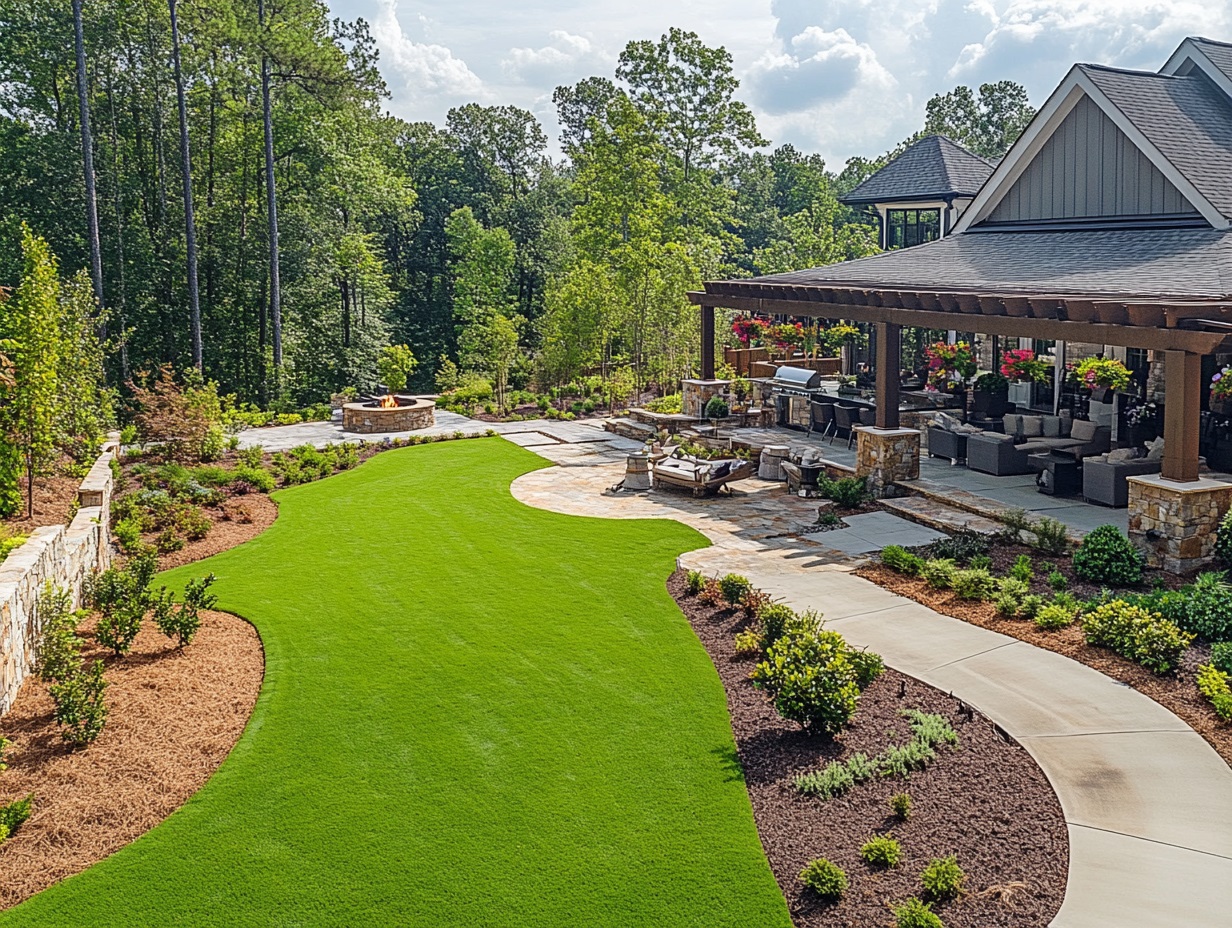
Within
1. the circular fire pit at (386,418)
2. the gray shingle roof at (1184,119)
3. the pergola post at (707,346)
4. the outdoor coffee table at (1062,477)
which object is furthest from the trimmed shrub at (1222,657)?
the circular fire pit at (386,418)

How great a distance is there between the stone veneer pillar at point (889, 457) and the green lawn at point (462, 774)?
3854 mm

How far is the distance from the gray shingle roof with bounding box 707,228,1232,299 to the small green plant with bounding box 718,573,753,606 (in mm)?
5072

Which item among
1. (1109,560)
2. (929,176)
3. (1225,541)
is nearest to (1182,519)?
(1225,541)

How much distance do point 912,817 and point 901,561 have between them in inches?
197

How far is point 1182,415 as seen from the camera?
10.2 meters

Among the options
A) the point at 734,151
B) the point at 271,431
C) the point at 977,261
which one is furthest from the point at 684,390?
the point at 734,151

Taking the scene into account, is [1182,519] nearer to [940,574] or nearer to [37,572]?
[940,574]

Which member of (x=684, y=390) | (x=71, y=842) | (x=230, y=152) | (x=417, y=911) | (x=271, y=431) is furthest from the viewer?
(x=230, y=152)

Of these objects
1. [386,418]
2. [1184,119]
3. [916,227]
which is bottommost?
[386,418]

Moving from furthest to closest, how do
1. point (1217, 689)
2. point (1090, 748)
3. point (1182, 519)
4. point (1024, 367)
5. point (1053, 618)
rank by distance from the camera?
point (1024, 367), point (1182, 519), point (1053, 618), point (1217, 689), point (1090, 748)

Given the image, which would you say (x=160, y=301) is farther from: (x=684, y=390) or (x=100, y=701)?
(x=100, y=701)

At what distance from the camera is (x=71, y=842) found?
6.03 meters

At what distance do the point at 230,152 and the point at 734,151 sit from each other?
773 inches

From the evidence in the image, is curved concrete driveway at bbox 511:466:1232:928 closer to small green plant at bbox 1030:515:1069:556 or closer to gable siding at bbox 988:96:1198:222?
small green plant at bbox 1030:515:1069:556
